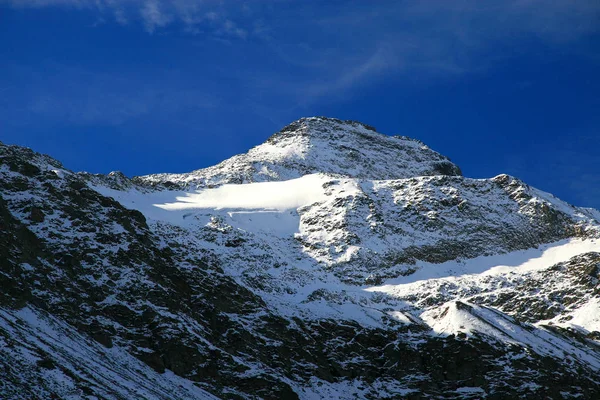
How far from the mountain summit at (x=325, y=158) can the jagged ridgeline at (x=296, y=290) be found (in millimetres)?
13230

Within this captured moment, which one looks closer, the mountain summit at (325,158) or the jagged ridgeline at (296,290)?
the jagged ridgeline at (296,290)

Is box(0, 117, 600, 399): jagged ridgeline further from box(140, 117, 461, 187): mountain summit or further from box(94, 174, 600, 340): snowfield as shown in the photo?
box(140, 117, 461, 187): mountain summit

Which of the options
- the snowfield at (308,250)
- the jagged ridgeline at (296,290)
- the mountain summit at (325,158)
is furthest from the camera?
the mountain summit at (325,158)

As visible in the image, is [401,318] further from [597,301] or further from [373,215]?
[373,215]

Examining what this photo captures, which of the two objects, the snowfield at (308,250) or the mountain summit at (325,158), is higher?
the mountain summit at (325,158)

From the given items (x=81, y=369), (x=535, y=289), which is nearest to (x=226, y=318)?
(x=81, y=369)

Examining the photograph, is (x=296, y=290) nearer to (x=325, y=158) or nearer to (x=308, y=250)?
(x=308, y=250)

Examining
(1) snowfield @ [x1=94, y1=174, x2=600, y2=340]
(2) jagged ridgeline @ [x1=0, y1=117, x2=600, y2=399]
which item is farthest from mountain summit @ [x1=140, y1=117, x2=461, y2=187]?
(2) jagged ridgeline @ [x1=0, y1=117, x2=600, y2=399]

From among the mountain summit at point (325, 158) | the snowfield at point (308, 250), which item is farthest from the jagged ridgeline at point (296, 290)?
the mountain summit at point (325, 158)

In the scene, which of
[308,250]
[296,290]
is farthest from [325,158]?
[296,290]

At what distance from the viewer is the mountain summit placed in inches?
5448

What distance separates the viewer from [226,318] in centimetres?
7550

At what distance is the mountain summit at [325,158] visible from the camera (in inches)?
5448

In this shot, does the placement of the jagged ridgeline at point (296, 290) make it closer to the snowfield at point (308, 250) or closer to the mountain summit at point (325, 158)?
the snowfield at point (308, 250)
